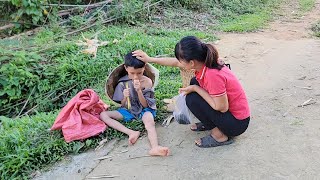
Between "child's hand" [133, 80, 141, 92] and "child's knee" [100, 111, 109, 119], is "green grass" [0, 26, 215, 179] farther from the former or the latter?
"child's hand" [133, 80, 141, 92]

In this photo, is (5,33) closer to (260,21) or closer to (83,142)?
(83,142)

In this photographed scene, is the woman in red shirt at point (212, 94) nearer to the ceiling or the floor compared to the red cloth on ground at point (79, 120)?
nearer to the ceiling

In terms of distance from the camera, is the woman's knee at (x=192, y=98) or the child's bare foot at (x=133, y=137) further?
the child's bare foot at (x=133, y=137)

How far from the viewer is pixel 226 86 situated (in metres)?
3.19

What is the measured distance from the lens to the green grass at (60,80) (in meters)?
3.55

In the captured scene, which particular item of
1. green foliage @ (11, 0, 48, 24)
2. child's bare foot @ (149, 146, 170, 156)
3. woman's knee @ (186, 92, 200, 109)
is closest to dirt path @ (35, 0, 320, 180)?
child's bare foot @ (149, 146, 170, 156)

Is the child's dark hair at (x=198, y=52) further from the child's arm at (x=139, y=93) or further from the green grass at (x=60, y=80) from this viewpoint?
the green grass at (x=60, y=80)

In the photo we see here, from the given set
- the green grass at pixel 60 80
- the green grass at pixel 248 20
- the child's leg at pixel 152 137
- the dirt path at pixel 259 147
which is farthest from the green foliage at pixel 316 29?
the child's leg at pixel 152 137

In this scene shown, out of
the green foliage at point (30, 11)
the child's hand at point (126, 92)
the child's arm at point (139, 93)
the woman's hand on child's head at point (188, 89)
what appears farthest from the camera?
the green foliage at point (30, 11)

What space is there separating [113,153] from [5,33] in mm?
3928

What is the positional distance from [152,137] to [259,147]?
3.14ft

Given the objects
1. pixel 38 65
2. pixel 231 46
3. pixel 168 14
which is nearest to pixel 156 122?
pixel 38 65

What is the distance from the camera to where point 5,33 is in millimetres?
6492

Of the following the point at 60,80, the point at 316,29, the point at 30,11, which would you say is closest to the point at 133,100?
the point at 60,80
